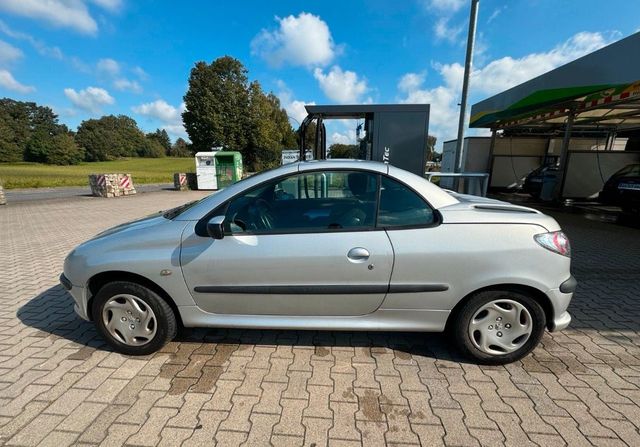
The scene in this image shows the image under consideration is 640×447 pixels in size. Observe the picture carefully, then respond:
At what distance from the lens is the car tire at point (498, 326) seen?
2.22m

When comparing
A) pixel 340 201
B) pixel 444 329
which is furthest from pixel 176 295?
pixel 444 329

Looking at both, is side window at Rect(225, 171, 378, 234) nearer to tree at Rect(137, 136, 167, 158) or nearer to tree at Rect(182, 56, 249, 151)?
tree at Rect(182, 56, 249, 151)

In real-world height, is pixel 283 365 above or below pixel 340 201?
below

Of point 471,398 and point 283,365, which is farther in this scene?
point 283,365

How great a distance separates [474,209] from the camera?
2.26 m

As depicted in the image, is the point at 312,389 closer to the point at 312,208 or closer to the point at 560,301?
the point at 312,208

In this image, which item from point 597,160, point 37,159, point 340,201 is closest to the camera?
point 340,201

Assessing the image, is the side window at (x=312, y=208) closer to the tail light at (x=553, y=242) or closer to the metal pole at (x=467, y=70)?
the tail light at (x=553, y=242)

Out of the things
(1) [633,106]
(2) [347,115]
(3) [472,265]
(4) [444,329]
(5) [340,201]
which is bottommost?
(4) [444,329]

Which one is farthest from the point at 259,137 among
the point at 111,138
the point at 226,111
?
the point at 111,138

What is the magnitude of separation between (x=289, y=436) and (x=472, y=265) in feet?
5.49

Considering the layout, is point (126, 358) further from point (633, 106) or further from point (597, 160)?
point (597, 160)

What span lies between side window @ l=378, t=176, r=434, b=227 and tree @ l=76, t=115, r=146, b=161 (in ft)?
279

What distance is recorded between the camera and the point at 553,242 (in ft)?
7.11
